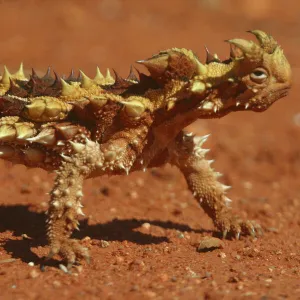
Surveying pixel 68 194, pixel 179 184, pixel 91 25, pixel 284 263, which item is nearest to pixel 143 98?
pixel 68 194

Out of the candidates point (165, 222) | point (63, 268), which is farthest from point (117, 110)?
point (165, 222)

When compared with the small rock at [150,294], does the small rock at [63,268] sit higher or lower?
higher

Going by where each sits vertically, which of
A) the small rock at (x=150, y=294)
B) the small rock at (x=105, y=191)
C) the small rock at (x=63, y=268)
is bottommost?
the small rock at (x=150, y=294)

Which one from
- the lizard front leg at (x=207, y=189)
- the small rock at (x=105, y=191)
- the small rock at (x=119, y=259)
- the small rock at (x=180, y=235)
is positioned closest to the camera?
the small rock at (x=119, y=259)

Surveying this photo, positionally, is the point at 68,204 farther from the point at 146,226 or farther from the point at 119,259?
the point at 146,226

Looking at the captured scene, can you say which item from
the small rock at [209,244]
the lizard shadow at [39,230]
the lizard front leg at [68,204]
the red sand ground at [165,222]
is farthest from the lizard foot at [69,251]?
the small rock at [209,244]

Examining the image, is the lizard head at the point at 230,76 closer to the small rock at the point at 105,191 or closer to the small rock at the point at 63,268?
the small rock at the point at 63,268
